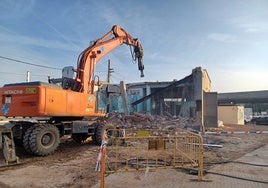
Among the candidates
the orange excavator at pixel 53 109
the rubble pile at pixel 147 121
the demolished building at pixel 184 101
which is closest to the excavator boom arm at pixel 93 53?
the orange excavator at pixel 53 109

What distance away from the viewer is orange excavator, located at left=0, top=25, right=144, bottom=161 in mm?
9641

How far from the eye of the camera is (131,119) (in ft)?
72.6

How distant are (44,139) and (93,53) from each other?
4.96m

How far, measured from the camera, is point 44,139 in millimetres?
9844

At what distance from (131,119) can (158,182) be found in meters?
15.4

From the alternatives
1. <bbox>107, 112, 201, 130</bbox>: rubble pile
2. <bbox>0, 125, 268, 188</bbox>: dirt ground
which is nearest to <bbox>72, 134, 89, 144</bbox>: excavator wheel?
<bbox>0, 125, 268, 188</bbox>: dirt ground

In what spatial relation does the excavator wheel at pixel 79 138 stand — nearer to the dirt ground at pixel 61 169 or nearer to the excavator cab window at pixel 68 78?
the dirt ground at pixel 61 169

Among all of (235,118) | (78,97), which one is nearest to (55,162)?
(78,97)

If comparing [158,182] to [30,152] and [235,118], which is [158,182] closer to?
[30,152]

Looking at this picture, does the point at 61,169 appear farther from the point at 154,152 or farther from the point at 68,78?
the point at 68,78

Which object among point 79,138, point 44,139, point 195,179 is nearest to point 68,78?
point 79,138

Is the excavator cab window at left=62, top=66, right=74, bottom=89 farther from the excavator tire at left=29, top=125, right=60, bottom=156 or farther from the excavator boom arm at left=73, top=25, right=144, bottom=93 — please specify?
the excavator tire at left=29, top=125, right=60, bottom=156

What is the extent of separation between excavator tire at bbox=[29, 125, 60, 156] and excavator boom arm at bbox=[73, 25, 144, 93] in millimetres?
2680

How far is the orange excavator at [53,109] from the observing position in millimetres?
9641
